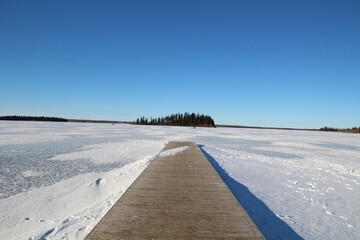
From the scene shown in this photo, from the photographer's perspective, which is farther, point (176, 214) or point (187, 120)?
point (187, 120)

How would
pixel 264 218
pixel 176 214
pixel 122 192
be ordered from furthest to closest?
pixel 122 192 → pixel 264 218 → pixel 176 214

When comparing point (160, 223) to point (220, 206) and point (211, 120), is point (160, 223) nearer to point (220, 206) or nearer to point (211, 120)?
point (220, 206)

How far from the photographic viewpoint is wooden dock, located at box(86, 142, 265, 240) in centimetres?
344

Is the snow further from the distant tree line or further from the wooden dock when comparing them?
the distant tree line

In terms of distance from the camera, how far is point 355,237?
13.9 feet

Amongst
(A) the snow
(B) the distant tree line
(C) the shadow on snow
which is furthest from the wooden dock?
(B) the distant tree line

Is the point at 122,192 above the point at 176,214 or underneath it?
underneath

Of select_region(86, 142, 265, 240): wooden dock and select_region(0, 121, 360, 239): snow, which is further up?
select_region(86, 142, 265, 240): wooden dock

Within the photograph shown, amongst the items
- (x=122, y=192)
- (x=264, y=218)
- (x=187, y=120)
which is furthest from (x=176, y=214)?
(x=187, y=120)

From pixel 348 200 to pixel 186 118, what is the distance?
9953 centimetres

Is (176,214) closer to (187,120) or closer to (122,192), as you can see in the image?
(122,192)

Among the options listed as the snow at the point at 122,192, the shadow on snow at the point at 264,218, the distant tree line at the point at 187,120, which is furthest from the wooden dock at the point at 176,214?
the distant tree line at the point at 187,120

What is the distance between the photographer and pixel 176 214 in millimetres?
4137

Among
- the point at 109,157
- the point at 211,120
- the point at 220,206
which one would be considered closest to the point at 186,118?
the point at 211,120
